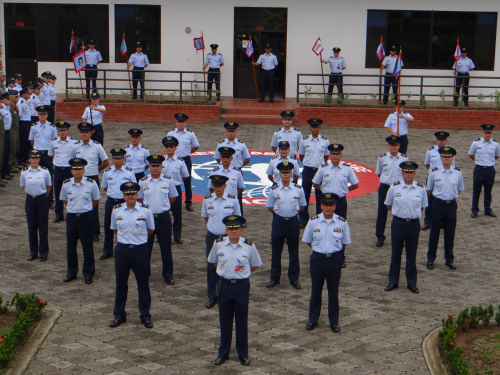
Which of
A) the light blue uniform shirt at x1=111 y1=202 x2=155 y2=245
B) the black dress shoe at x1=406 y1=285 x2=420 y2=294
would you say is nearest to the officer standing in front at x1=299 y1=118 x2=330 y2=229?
the black dress shoe at x1=406 y1=285 x2=420 y2=294

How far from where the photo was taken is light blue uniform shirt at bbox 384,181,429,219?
34.6 ft

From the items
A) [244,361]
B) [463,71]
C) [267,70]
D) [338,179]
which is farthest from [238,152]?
[463,71]

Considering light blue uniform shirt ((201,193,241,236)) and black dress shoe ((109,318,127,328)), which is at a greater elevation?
light blue uniform shirt ((201,193,241,236))

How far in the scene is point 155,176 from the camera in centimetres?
1105

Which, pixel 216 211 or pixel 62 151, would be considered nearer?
pixel 216 211

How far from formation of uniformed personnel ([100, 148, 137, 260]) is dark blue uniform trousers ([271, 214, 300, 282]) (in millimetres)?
2875

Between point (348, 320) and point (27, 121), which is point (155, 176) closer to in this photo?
point (348, 320)

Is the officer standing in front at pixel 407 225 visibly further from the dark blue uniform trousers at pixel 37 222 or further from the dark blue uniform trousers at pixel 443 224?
the dark blue uniform trousers at pixel 37 222

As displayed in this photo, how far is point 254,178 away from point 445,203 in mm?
6412

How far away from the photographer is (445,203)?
11.5m

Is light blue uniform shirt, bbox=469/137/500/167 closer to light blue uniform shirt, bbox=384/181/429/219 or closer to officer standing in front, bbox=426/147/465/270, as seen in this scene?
officer standing in front, bbox=426/147/465/270

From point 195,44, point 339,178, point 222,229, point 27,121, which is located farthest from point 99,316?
point 195,44

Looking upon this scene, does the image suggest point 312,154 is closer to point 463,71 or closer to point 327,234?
Result: point 327,234

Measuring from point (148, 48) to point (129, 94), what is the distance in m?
1.86
